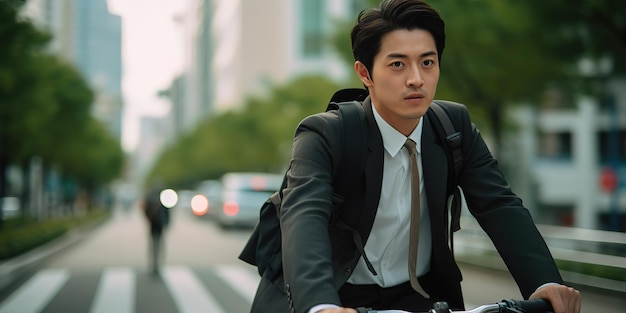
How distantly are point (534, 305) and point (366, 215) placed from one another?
48cm

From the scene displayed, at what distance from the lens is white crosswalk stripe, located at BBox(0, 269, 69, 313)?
993 centimetres

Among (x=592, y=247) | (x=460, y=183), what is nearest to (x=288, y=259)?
(x=460, y=183)

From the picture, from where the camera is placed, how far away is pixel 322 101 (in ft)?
131

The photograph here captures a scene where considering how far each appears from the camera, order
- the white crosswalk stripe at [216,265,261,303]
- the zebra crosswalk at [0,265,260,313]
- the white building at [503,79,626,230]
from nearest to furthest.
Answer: the zebra crosswalk at [0,265,260,313]
the white crosswalk stripe at [216,265,261,303]
the white building at [503,79,626,230]

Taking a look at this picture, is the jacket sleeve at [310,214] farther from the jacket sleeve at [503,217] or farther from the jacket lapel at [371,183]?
the jacket sleeve at [503,217]

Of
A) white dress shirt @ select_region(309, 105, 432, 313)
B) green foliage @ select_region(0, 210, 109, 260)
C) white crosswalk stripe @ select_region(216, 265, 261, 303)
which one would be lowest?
white crosswalk stripe @ select_region(216, 265, 261, 303)

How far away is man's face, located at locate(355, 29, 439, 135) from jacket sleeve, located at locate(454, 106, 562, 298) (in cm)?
27

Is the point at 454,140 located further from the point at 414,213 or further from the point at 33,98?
the point at 33,98

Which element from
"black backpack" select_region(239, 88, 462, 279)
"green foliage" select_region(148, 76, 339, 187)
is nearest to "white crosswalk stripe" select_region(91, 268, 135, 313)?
"black backpack" select_region(239, 88, 462, 279)

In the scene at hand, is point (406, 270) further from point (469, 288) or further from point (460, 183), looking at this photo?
point (469, 288)

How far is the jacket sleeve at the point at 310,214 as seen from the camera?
207 centimetres

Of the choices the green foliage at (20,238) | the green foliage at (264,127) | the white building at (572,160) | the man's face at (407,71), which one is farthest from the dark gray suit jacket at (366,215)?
the white building at (572,160)

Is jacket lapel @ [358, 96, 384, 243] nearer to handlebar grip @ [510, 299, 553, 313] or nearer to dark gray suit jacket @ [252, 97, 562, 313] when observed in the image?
dark gray suit jacket @ [252, 97, 562, 313]

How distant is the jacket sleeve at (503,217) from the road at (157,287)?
7.14 meters
